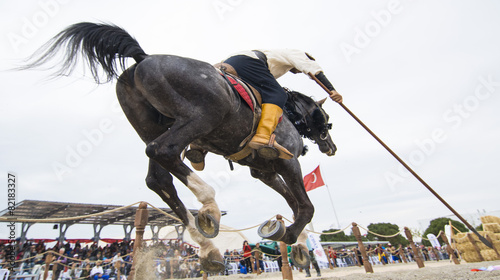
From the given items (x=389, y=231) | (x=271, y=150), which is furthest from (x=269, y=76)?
(x=389, y=231)

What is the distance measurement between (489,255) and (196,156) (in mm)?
13359

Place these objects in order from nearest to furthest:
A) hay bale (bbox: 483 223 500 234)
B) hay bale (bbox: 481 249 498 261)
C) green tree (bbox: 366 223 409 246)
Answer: hay bale (bbox: 481 249 498 261)
hay bale (bbox: 483 223 500 234)
green tree (bbox: 366 223 409 246)

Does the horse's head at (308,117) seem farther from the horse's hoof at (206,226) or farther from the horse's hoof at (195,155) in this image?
the horse's hoof at (206,226)

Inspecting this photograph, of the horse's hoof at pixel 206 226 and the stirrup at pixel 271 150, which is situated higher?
the stirrup at pixel 271 150

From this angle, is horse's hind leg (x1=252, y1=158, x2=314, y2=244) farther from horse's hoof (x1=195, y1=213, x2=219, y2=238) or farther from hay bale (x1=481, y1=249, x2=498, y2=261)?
hay bale (x1=481, y1=249, x2=498, y2=261)

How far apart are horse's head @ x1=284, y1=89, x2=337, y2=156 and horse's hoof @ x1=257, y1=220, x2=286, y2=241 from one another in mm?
1432

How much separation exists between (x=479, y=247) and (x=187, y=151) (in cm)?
1340

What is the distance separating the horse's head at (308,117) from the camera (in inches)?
149

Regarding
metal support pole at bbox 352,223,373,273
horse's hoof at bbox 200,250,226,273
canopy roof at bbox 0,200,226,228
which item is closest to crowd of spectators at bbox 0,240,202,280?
canopy roof at bbox 0,200,226,228

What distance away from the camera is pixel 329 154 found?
14.6 ft

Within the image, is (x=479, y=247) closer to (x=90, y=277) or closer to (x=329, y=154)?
(x=329, y=154)

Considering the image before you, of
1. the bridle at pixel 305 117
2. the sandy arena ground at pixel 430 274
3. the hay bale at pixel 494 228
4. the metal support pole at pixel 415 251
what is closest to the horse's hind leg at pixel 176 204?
the bridle at pixel 305 117

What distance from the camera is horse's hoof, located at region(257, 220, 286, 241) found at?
291cm

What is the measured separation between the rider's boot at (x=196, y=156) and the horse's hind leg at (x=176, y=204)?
0.53 meters
